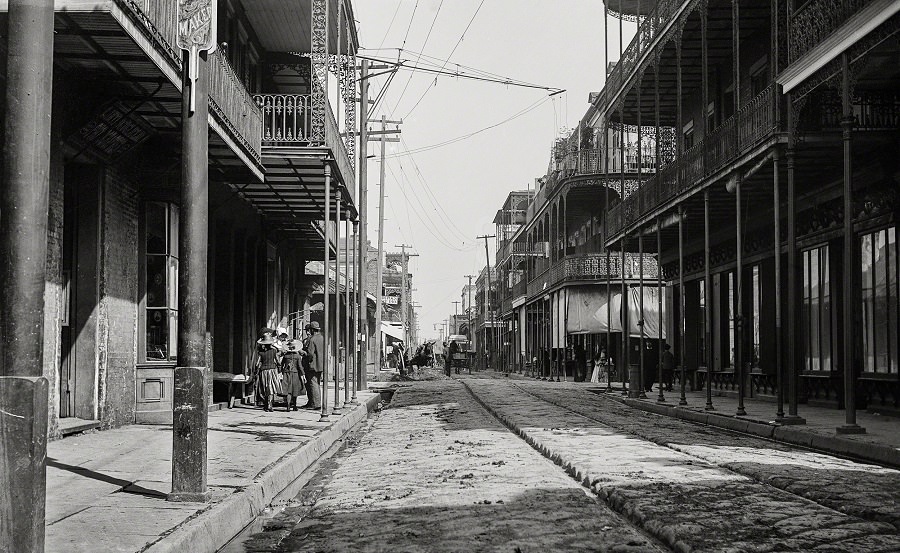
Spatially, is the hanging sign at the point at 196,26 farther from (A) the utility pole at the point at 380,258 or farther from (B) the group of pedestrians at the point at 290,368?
(A) the utility pole at the point at 380,258

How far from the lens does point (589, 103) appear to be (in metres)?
52.9

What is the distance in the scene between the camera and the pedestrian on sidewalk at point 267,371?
60.8 feet

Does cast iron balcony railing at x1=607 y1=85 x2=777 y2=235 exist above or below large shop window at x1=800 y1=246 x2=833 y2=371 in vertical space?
above

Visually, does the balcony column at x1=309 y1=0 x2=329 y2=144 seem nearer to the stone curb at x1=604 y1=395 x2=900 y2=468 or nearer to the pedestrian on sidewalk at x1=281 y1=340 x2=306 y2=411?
the pedestrian on sidewalk at x1=281 y1=340 x2=306 y2=411

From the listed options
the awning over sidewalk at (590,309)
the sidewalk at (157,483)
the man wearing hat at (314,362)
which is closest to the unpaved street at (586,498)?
the sidewalk at (157,483)

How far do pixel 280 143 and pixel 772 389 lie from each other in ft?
40.1

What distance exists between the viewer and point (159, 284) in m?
15.7

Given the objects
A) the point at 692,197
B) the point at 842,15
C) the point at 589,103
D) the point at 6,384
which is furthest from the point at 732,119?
the point at 589,103

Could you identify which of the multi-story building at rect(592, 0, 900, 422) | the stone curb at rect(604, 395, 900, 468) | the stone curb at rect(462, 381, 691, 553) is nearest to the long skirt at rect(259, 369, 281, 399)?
the stone curb at rect(462, 381, 691, 553)

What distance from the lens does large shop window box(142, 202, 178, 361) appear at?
15.6 meters

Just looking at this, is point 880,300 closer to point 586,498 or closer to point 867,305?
point 867,305

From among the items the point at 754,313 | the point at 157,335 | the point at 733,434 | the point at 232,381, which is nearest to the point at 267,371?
the point at 232,381

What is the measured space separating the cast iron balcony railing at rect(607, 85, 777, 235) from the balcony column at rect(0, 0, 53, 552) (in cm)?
1429

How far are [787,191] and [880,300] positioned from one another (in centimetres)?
282
